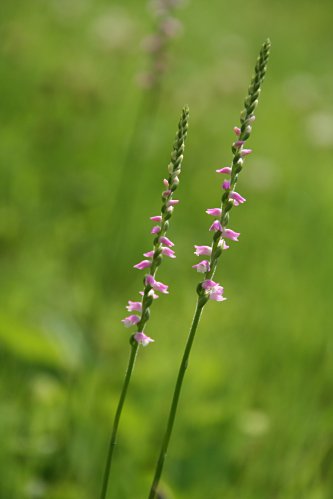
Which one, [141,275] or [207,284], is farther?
[141,275]

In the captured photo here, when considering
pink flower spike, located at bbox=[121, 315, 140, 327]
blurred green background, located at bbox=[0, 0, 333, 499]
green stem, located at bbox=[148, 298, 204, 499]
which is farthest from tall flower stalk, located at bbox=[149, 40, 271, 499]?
blurred green background, located at bbox=[0, 0, 333, 499]

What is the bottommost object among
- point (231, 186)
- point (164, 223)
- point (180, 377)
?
point (180, 377)

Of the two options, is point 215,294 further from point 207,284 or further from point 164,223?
point 164,223

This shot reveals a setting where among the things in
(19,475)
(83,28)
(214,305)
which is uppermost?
(83,28)

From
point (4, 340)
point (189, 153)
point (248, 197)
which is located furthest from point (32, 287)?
point (189, 153)

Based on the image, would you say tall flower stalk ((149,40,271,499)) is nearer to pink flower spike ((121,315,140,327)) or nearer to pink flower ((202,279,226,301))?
pink flower ((202,279,226,301))

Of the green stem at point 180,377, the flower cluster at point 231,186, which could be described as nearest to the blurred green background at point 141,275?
the green stem at point 180,377

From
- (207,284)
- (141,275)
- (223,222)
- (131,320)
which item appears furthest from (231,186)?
(141,275)

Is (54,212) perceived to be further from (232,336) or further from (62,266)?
(232,336)
